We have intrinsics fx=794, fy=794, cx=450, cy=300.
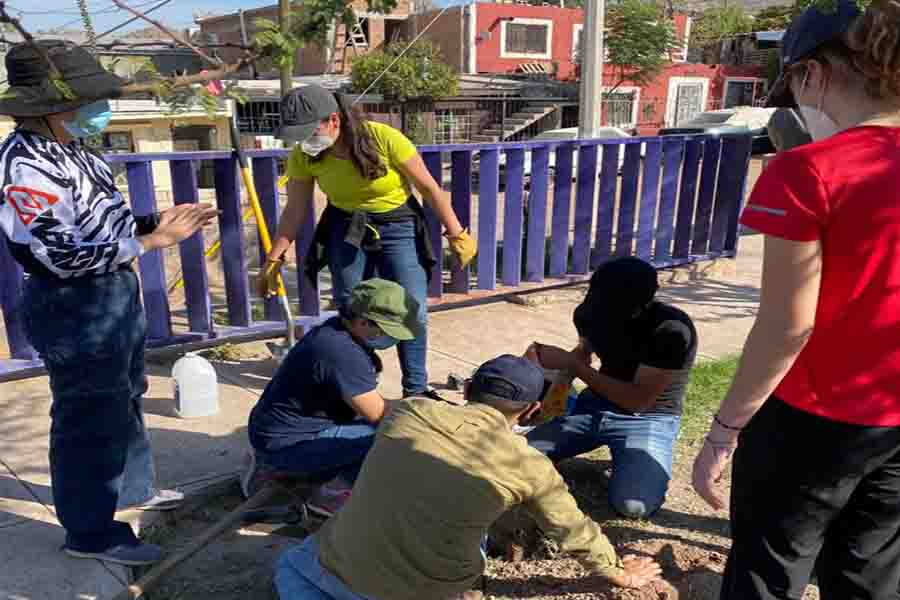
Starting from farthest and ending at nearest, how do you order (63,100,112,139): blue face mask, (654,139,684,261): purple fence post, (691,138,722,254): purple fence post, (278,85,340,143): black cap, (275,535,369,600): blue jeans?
(691,138,722,254): purple fence post, (654,139,684,261): purple fence post, (278,85,340,143): black cap, (63,100,112,139): blue face mask, (275,535,369,600): blue jeans

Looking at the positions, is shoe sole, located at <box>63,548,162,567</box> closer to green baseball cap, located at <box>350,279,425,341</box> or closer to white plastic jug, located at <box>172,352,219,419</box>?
green baseball cap, located at <box>350,279,425,341</box>

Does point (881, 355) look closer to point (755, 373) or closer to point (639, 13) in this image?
point (755, 373)

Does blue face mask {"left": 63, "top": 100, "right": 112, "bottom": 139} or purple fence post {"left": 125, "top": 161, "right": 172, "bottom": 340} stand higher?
blue face mask {"left": 63, "top": 100, "right": 112, "bottom": 139}

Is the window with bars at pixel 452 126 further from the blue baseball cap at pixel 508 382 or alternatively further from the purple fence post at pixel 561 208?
the blue baseball cap at pixel 508 382

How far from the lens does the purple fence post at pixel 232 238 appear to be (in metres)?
4.49

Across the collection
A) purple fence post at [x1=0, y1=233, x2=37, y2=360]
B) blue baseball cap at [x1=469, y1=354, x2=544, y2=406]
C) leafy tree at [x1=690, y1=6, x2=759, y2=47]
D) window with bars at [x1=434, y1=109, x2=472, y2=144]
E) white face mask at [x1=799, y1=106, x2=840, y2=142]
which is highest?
leafy tree at [x1=690, y1=6, x2=759, y2=47]

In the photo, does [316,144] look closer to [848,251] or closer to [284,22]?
[284,22]

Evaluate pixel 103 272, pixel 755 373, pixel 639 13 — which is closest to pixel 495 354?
pixel 103 272

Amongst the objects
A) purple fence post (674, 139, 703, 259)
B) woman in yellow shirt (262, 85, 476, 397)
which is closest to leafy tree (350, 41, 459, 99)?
purple fence post (674, 139, 703, 259)

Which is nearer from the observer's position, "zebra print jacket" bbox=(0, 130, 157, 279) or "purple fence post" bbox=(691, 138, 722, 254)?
"zebra print jacket" bbox=(0, 130, 157, 279)

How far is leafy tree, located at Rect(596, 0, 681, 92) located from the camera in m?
28.8

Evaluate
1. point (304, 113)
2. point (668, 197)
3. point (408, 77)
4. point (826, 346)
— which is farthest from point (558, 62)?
point (826, 346)

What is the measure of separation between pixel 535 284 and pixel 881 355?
4401 millimetres

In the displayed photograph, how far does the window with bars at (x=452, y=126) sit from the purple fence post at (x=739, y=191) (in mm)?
18772
